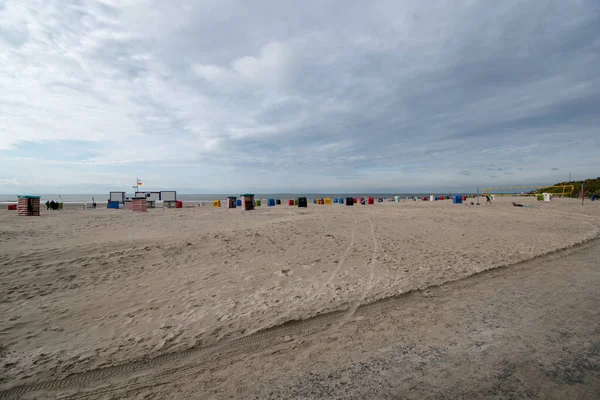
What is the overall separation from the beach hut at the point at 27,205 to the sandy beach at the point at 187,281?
12002mm

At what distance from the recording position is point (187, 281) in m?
5.98

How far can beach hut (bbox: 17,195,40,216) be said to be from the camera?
1952 cm

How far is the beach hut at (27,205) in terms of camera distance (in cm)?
1952

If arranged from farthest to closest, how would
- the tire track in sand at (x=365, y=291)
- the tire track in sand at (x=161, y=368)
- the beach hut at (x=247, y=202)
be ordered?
the beach hut at (x=247, y=202), the tire track in sand at (x=365, y=291), the tire track in sand at (x=161, y=368)

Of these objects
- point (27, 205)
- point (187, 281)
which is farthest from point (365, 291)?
point (27, 205)

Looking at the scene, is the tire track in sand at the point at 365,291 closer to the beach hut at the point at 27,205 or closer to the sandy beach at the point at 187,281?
the sandy beach at the point at 187,281

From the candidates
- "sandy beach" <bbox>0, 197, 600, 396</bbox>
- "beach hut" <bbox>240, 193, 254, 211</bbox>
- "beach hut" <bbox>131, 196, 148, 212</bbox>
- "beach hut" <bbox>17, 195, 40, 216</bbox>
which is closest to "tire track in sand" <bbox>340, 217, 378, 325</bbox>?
"sandy beach" <bbox>0, 197, 600, 396</bbox>

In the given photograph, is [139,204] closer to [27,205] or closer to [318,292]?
[27,205]

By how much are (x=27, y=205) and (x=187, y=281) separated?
2216 centimetres

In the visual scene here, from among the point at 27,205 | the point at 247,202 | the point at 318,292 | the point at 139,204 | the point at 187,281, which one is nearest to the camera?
the point at 318,292

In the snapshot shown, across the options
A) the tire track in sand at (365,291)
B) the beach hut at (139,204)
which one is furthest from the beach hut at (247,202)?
the tire track in sand at (365,291)

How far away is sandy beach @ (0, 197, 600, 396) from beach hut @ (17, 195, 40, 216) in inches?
473

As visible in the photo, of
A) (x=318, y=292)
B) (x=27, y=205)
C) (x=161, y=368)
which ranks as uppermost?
(x=27, y=205)

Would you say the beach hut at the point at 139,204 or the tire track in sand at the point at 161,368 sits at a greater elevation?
the beach hut at the point at 139,204
